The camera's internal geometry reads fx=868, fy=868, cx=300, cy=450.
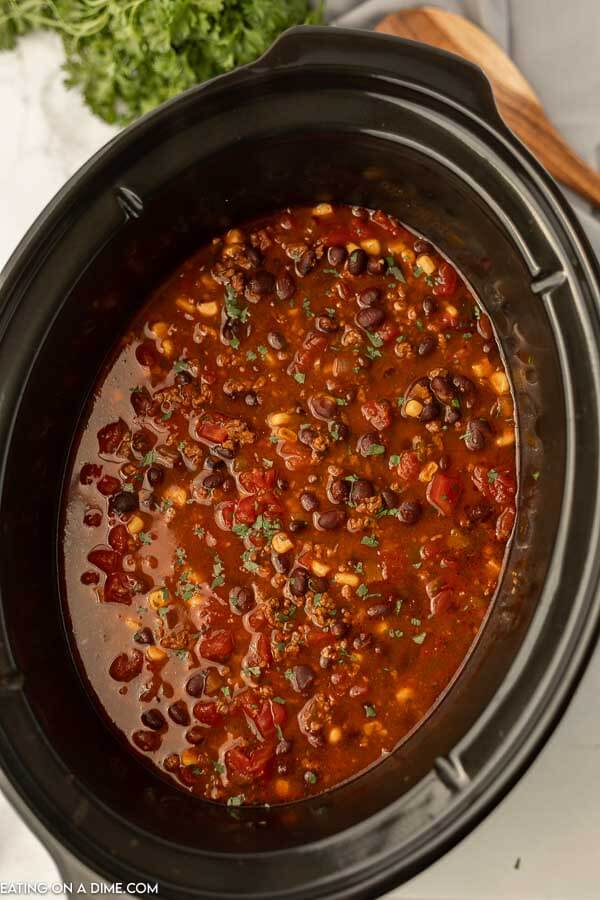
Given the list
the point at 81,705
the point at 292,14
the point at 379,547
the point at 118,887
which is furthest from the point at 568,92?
the point at 118,887

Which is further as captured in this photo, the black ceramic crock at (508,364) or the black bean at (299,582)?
the black bean at (299,582)

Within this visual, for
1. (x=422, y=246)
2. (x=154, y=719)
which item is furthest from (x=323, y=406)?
(x=154, y=719)

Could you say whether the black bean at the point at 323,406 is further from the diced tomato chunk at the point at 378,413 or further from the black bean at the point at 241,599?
the black bean at the point at 241,599

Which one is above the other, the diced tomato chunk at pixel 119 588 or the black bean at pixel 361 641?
the diced tomato chunk at pixel 119 588

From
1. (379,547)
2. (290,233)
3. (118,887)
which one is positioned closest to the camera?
(118,887)

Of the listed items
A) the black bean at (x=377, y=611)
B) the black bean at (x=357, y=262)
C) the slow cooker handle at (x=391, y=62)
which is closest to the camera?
the slow cooker handle at (x=391, y=62)

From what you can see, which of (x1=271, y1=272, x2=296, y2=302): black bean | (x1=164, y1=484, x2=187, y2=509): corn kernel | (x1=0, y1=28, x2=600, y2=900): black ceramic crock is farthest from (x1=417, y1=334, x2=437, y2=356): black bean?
(x1=164, y1=484, x2=187, y2=509): corn kernel

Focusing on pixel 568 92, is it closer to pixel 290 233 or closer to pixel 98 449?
pixel 290 233

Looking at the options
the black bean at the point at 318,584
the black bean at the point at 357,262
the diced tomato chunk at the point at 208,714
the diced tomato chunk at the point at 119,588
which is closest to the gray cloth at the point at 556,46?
the black bean at the point at 357,262
